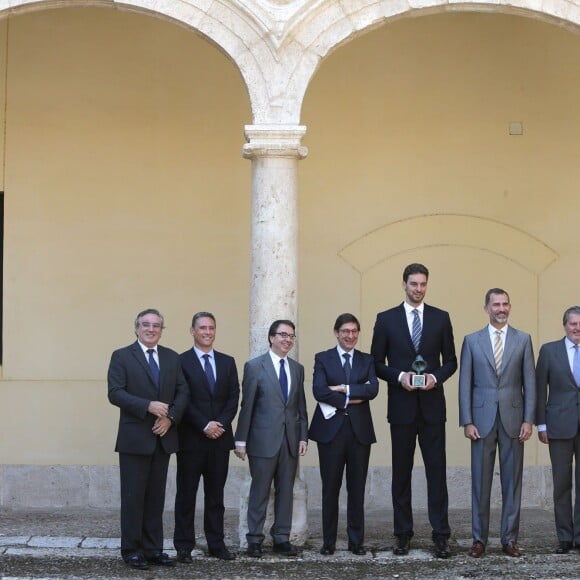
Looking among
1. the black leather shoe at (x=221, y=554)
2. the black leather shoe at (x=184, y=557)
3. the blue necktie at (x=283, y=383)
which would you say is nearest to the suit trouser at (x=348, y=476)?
the blue necktie at (x=283, y=383)

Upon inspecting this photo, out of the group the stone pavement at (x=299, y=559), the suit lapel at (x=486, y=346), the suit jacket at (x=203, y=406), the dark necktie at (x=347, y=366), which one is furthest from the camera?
the dark necktie at (x=347, y=366)

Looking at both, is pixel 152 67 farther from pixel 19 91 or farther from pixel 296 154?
pixel 296 154

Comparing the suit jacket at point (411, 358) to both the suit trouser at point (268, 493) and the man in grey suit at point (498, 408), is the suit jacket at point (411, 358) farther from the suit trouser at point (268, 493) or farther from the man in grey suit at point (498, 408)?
the suit trouser at point (268, 493)

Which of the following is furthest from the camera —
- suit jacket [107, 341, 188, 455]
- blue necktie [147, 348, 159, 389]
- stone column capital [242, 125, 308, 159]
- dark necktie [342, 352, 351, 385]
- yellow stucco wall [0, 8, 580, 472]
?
yellow stucco wall [0, 8, 580, 472]

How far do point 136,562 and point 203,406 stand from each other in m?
1.10

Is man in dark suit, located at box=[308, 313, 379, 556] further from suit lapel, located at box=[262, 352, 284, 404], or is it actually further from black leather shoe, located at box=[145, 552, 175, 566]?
black leather shoe, located at box=[145, 552, 175, 566]

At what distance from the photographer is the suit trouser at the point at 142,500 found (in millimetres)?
8703

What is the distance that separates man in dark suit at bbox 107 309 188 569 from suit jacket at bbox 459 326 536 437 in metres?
1.91

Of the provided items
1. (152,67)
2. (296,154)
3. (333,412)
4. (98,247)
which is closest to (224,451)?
(333,412)

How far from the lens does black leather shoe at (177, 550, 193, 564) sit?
8.88 metres

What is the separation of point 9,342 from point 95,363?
2.41 ft

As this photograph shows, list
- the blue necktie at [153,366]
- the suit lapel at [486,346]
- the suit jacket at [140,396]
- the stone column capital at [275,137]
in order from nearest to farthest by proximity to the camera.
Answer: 1. the suit jacket at [140,396]
2. the blue necktie at [153,366]
3. the suit lapel at [486,346]
4. the stone column capital at [275,137]

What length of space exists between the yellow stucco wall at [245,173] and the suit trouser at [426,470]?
7.48 feet

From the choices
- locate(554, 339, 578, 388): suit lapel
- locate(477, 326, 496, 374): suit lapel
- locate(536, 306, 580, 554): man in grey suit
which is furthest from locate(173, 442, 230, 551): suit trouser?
locate(554, 339, 578, 388): suit lapel
